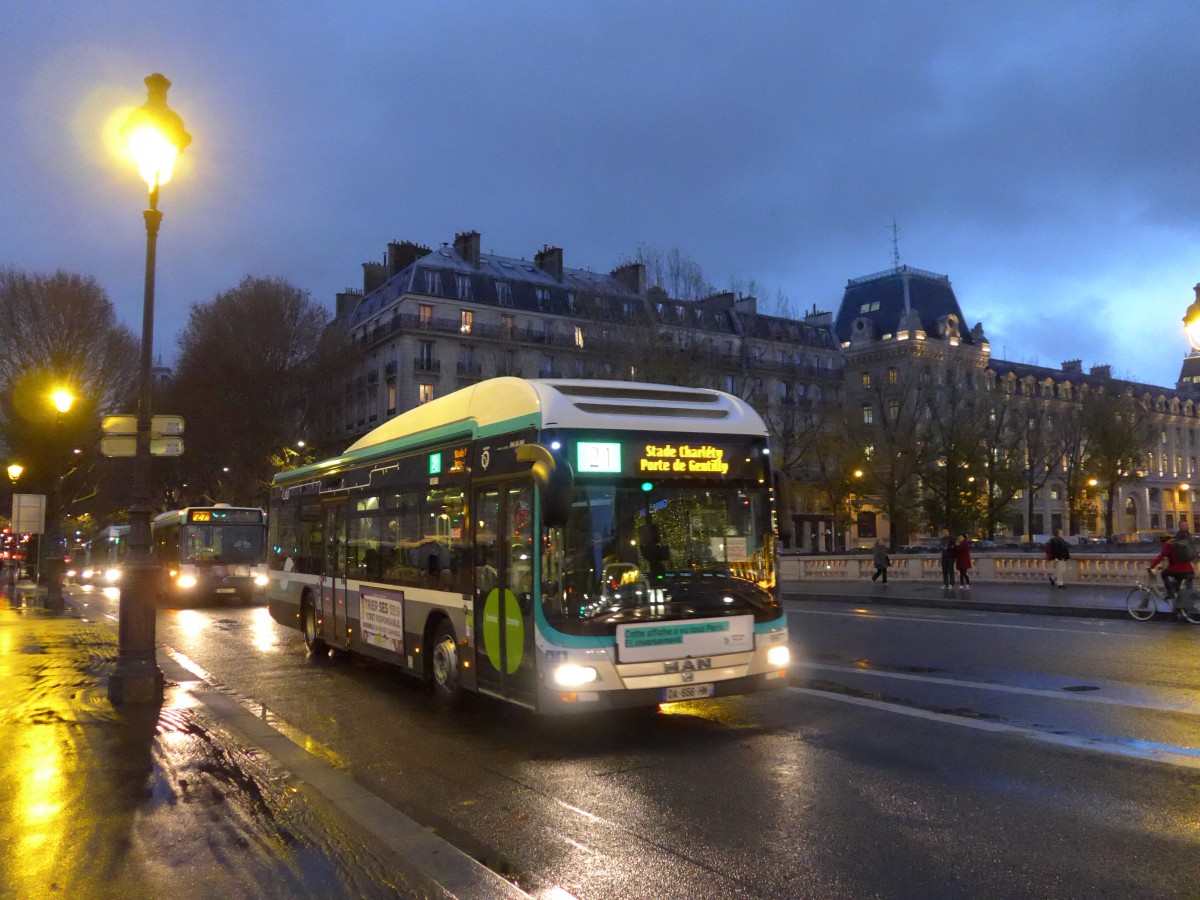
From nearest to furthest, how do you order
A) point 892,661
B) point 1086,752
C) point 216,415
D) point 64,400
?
point 1086,752 → point 892,661 → point 64,400 → point 216,415

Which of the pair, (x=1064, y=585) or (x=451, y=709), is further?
(x=1064, y=585)

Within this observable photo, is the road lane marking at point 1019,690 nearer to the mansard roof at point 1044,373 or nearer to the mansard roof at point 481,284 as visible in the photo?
the mansard roof at point 481,284

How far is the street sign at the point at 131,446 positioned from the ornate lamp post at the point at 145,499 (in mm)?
333

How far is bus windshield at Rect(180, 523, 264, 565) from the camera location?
2681cm

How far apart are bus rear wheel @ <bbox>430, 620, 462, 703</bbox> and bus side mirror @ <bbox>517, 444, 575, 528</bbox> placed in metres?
2.47

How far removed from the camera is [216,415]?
45.1 m

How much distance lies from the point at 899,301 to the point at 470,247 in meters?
36.0

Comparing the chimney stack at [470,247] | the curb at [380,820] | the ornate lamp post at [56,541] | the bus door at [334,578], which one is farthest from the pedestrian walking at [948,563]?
the chimney stack at [470,247]

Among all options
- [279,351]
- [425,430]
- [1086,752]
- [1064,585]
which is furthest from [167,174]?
[279,351]

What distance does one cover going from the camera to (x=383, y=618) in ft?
35.1

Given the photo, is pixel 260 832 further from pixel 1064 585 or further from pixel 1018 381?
pixel 1018 381

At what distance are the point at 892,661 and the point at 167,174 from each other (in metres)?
9.85

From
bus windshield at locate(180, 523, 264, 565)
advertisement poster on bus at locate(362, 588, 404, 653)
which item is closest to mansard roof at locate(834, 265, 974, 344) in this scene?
bus windshield at locate(180, 523, 264, 565)

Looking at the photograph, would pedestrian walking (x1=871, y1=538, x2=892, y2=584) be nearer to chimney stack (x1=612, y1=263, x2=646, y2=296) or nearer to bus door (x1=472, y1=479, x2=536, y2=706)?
chimney stack (x1=612, y1=263, x2=646, y2=296)
